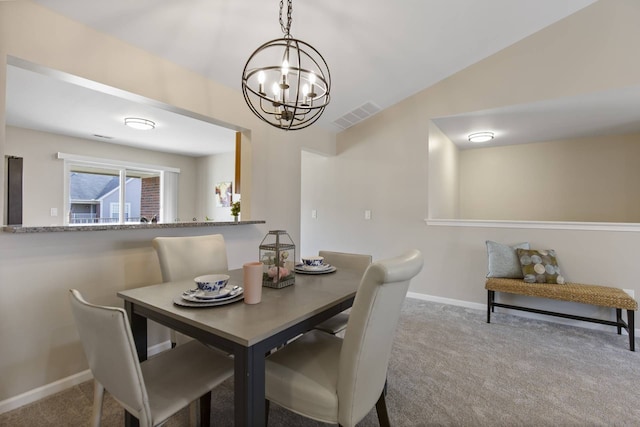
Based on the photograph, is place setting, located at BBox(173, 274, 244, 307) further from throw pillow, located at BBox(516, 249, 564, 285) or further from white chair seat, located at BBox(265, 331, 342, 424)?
throw pillow, located at BBox(516, 249, 564, 285)

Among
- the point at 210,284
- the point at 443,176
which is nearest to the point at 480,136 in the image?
the point at 443,176

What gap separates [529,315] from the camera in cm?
315

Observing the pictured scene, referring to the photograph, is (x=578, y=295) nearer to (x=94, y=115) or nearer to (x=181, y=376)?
(x=181, y=376)

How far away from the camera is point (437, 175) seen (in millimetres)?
3924

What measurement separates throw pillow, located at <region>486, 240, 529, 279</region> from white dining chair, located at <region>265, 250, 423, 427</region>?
2.37 metres

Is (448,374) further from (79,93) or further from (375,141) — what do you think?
(79,93)

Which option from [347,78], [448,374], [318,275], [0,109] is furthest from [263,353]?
[347,78]

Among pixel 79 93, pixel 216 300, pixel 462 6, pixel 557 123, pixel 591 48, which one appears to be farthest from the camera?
pixel 557 123

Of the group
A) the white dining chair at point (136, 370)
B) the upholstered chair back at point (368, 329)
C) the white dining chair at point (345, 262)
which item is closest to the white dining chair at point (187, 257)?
the white dining chair at point (136, 370)

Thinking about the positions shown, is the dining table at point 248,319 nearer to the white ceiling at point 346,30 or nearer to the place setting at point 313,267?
the place setting at point 313,267

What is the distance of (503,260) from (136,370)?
3.29 m

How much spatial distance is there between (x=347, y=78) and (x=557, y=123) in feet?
8.66

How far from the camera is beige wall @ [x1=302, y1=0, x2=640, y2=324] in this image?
2697mm

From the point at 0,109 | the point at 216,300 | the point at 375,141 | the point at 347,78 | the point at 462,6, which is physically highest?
the point at 462,6
